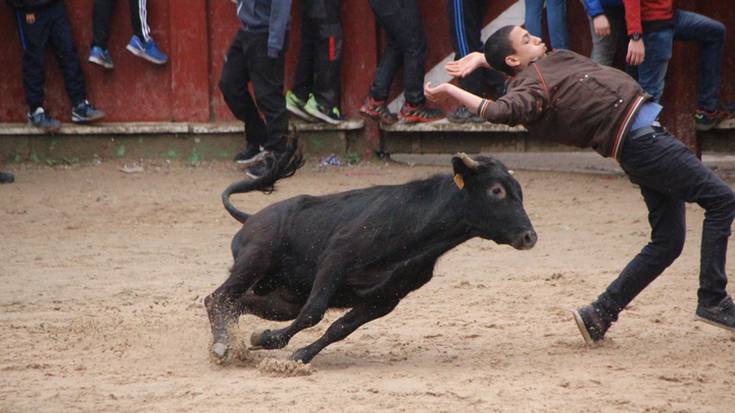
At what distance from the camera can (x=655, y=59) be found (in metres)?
10.5

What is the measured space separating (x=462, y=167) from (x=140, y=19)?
697 cm

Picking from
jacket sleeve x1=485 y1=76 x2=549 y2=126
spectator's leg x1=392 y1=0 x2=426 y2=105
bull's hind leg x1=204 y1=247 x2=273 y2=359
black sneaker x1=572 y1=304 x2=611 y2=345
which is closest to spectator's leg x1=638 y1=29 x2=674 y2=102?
spectator's leg x1=392 y1=0 x2=426 y2=105

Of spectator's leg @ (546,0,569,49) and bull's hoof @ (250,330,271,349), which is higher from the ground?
spectator's leg @ (546,0,569,49)

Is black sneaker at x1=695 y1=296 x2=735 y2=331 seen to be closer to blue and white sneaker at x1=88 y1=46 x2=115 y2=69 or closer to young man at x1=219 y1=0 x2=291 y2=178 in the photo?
young man at x1=219 y1=0 x2=291 y2=178

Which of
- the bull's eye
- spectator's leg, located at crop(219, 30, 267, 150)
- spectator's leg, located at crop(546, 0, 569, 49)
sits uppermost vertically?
the bull's eye

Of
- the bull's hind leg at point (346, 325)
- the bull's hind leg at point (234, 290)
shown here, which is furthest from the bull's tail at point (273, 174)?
the bull's hind leg at point (346, 325)

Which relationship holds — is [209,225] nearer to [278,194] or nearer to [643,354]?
[278,194]

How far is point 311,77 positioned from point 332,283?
6505 mm

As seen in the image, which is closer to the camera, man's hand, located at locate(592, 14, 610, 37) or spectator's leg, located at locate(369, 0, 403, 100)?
man's hand, located at locate(592, 14, 610, 37)

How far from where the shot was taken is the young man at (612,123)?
6.13m

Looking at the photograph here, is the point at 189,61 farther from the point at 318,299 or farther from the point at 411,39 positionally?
the point at 318,299

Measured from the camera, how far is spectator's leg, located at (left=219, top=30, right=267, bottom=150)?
1169 cm

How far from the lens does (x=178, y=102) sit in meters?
12.9

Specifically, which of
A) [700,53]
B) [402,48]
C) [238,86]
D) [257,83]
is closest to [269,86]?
[257,83]
